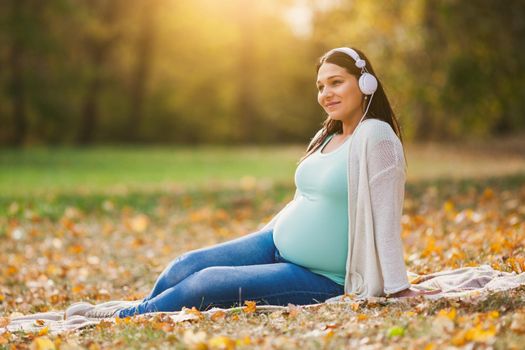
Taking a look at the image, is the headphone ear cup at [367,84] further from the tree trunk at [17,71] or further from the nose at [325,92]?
the tree trunk at [17,71]

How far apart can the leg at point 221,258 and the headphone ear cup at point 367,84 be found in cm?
117

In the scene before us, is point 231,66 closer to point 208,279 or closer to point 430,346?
point 208,279

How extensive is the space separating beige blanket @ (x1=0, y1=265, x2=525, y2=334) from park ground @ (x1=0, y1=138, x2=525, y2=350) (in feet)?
0.27

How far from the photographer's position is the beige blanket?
414 cm

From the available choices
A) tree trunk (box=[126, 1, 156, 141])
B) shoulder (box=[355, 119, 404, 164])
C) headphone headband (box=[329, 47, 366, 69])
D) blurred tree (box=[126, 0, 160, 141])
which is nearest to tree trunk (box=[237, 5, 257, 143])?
blurred tree (box=[126, 0, 160, 141])

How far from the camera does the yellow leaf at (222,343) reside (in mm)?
3477

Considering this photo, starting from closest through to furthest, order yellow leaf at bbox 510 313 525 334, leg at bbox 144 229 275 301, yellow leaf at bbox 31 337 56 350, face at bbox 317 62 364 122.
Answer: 1. yellow leaf at bbox 510 313 525 334
2. yellow leaf at bbox 31 337 56 350
3. face at bbox 317 62 364 122
4. leg at bbox 144 229 275 301

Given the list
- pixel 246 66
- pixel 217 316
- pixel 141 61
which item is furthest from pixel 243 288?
pixel 141 61

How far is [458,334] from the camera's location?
3344 millimetres

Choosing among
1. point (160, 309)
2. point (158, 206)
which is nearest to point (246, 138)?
point (158, 206)

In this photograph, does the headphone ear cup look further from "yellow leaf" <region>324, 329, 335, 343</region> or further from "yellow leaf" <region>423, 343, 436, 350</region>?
"yellow leaf" <region>423, 343, 436, 350</region>

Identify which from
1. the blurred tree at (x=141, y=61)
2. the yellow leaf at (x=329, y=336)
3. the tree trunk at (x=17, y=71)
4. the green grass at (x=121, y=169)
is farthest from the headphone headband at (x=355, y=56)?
the blurred tree at (x=141, y=61)

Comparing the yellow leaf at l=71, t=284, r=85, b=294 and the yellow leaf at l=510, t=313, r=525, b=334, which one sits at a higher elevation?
the yellow leaf at l=510, t=313, r=525, b=334

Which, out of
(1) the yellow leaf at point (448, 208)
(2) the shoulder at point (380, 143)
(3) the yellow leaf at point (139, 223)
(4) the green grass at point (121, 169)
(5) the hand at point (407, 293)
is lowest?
(4) the green grass at point (121, 169)
